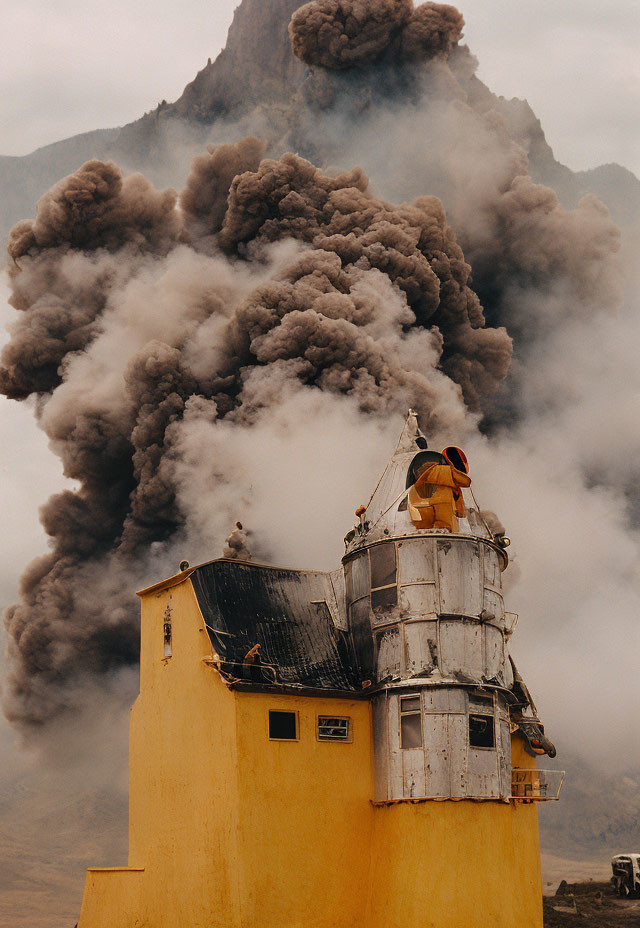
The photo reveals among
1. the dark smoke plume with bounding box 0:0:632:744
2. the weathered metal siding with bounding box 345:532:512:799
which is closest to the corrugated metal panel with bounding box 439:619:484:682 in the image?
the weathered metal siding with bounding box 345:532:512:799

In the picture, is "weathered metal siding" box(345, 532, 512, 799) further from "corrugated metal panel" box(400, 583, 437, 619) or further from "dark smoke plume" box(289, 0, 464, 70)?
"dark smoke plume" box(289, 0, 464, 70)

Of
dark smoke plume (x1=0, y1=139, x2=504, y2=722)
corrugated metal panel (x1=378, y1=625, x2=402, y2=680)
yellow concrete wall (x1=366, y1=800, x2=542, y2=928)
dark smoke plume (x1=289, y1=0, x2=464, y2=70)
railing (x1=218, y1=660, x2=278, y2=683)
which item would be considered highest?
dark smoke plume (x1=289, y1=0, x2=464, y2=70)

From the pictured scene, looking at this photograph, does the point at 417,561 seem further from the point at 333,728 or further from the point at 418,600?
the point at 333,728

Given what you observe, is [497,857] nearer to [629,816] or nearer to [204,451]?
[204,451]

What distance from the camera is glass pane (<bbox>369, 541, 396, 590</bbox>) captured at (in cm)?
2639

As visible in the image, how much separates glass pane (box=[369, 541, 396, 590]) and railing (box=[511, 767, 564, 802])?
5.48m

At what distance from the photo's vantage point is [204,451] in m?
44.6

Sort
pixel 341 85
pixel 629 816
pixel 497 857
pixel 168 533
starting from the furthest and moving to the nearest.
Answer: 1. pixel 629 816
2. pixel 341 85
3. pixel 168 533
4. pixel 497 857

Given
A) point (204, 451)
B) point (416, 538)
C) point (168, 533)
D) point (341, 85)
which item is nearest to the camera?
point (416, 538)

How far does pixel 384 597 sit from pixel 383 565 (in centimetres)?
78

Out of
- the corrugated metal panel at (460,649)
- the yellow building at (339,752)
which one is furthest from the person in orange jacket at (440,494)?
the corrugated metal panel at (460,649)

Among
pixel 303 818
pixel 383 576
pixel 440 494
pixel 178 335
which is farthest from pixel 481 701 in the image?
pixel 178 335

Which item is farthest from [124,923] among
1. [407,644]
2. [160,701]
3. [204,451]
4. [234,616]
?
[204,451]

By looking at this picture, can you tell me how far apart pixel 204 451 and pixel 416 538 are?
19754mm
